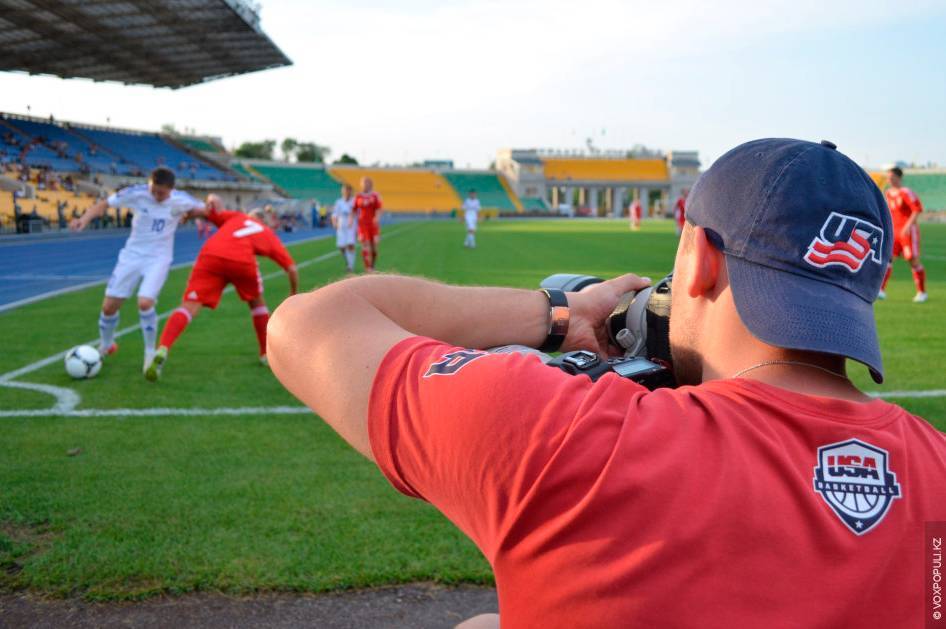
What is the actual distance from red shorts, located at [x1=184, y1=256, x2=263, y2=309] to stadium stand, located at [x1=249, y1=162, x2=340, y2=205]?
7049 cm

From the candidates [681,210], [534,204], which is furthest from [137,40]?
[534,204]

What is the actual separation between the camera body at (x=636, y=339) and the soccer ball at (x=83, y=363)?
21.8ft

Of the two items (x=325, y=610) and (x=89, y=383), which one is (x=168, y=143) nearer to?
(x=89, y=383)

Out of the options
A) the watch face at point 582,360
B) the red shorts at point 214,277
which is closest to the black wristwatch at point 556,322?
the watch face at point 582,360

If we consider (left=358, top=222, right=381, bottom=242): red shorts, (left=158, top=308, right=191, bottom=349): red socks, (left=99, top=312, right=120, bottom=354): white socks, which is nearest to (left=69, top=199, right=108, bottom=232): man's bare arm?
(left=99, top=312, right=120, bottom=354): white socks

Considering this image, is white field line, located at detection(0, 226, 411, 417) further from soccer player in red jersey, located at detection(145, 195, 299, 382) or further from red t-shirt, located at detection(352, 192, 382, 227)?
red t-shirt, located at detection(352, 192, 382, 227)

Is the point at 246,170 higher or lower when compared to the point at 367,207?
higher

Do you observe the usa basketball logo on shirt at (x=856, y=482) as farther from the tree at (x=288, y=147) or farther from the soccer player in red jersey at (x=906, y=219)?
the tree at (x=288, y=147)

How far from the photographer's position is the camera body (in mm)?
1300

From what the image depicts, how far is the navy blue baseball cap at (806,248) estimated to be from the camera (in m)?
1.15

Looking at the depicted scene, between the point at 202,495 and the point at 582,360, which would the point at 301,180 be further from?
the point at 582,360

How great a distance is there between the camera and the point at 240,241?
26.7 feet

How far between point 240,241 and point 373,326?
23.6 feet

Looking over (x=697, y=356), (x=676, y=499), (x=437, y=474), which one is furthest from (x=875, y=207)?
(x=437, y=474)
